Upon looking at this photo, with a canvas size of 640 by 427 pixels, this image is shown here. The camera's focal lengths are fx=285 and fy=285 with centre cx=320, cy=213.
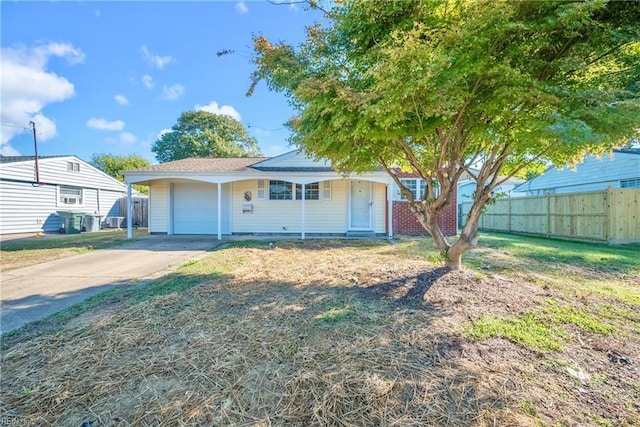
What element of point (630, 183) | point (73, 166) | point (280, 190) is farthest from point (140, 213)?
point (630, 183)

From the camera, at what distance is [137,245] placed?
10.1 metres

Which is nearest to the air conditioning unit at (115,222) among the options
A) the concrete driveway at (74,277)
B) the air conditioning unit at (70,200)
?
the air conditioning unit at (70,200)

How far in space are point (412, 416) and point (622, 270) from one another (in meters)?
7.07

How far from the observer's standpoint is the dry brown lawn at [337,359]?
1947 millimetres

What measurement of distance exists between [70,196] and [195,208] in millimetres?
9570

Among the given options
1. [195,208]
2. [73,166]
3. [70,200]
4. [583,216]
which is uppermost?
[73,166]

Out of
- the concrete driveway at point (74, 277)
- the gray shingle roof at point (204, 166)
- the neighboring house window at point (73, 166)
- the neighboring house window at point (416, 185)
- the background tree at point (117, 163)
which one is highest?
the background tree at point (117, 163)

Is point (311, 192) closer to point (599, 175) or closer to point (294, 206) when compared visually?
point (294, 206)

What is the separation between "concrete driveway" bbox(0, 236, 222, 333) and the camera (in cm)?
408

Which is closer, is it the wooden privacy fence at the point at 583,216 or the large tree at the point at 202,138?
the wooden privacy fence at the point at 583,216

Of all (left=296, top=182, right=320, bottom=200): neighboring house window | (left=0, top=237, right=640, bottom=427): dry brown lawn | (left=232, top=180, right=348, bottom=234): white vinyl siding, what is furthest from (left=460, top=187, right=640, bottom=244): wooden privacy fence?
(left=0, top=237, right=640, bottom=427): dry brown lawn

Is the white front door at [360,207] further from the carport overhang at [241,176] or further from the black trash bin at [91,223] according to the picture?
the black trash bin at [91,223]

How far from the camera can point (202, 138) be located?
3180cm

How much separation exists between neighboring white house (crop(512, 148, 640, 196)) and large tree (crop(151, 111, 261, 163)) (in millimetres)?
28667
